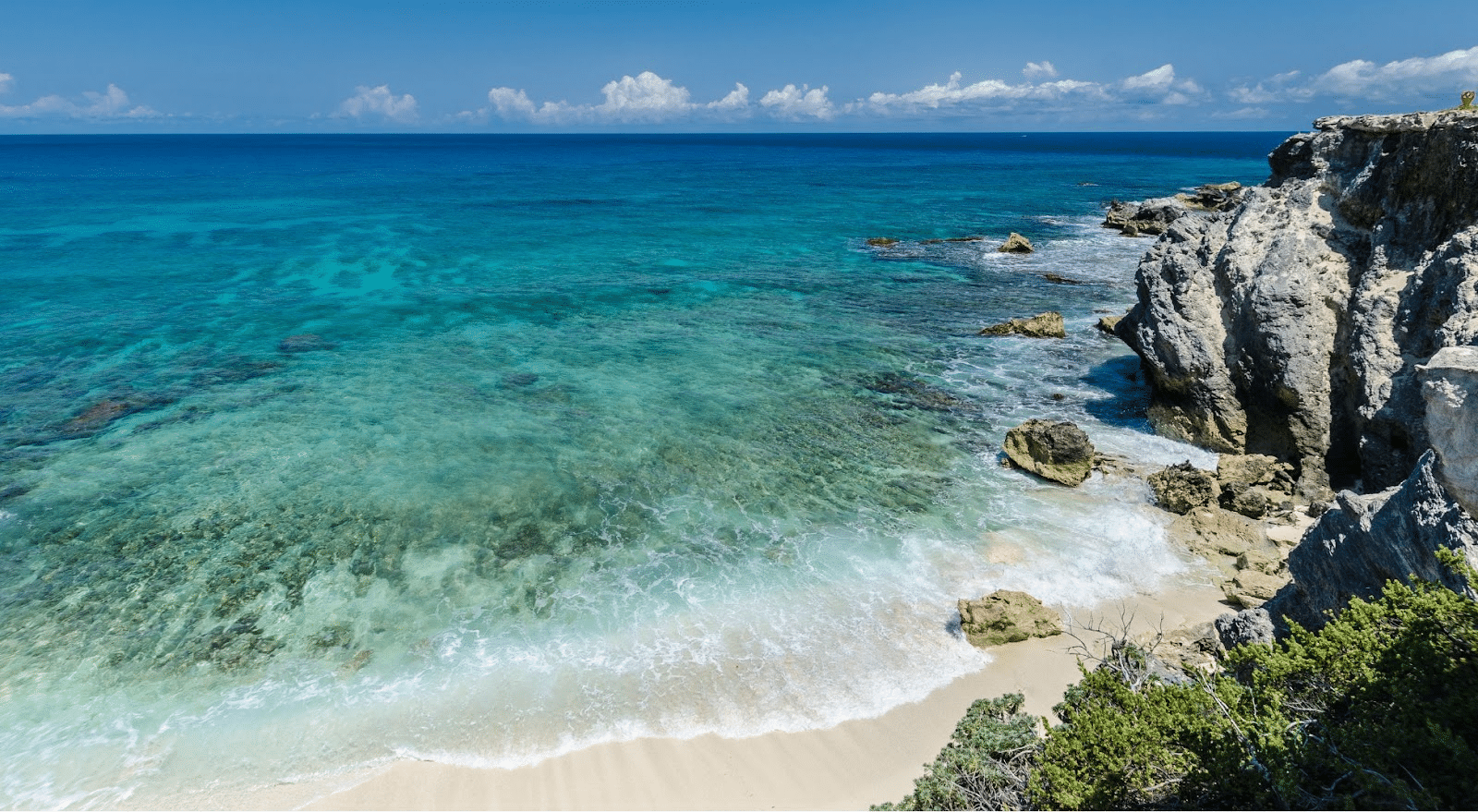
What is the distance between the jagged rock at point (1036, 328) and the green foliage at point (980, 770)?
23.7 metres

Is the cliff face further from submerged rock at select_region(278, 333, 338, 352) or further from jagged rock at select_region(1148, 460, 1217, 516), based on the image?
submerged rock at select_region(278, 333, 338, 352)

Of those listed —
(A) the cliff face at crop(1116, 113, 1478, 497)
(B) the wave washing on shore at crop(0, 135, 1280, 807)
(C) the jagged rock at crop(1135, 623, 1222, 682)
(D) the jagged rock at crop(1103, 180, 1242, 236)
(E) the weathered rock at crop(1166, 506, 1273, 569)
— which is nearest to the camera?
(C) the jagged rock at crop(1135, 623, 1222, 682)

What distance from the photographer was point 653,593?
1619 cm

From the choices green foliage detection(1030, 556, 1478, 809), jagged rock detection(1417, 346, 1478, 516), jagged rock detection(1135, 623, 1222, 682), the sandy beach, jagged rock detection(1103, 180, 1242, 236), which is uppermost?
jagged rock detection(1103, 180, 1242, 236)

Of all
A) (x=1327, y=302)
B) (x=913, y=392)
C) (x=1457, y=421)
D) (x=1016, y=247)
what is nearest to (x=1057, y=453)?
(x=913, y=392)

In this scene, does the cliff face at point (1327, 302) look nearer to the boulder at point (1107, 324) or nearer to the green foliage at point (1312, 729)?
the boulder at point (1107, 324)

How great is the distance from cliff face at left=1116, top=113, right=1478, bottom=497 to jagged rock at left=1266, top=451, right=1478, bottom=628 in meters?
4.98

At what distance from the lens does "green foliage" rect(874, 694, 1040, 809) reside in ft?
31.6

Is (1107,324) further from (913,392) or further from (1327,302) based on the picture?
(1327,302)

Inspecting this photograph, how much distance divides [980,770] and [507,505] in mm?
13542

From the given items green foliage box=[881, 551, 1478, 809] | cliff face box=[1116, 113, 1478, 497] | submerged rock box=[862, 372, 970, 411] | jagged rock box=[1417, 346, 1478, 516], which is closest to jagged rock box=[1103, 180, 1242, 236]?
cliff face box=[1116, 113, 1478, 497]

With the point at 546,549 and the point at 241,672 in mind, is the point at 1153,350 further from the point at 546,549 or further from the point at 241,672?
the point at 241,672

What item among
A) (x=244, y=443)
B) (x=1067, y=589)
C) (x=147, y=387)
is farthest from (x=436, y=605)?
(x=147, y=387)

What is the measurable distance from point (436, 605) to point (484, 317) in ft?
76.3
